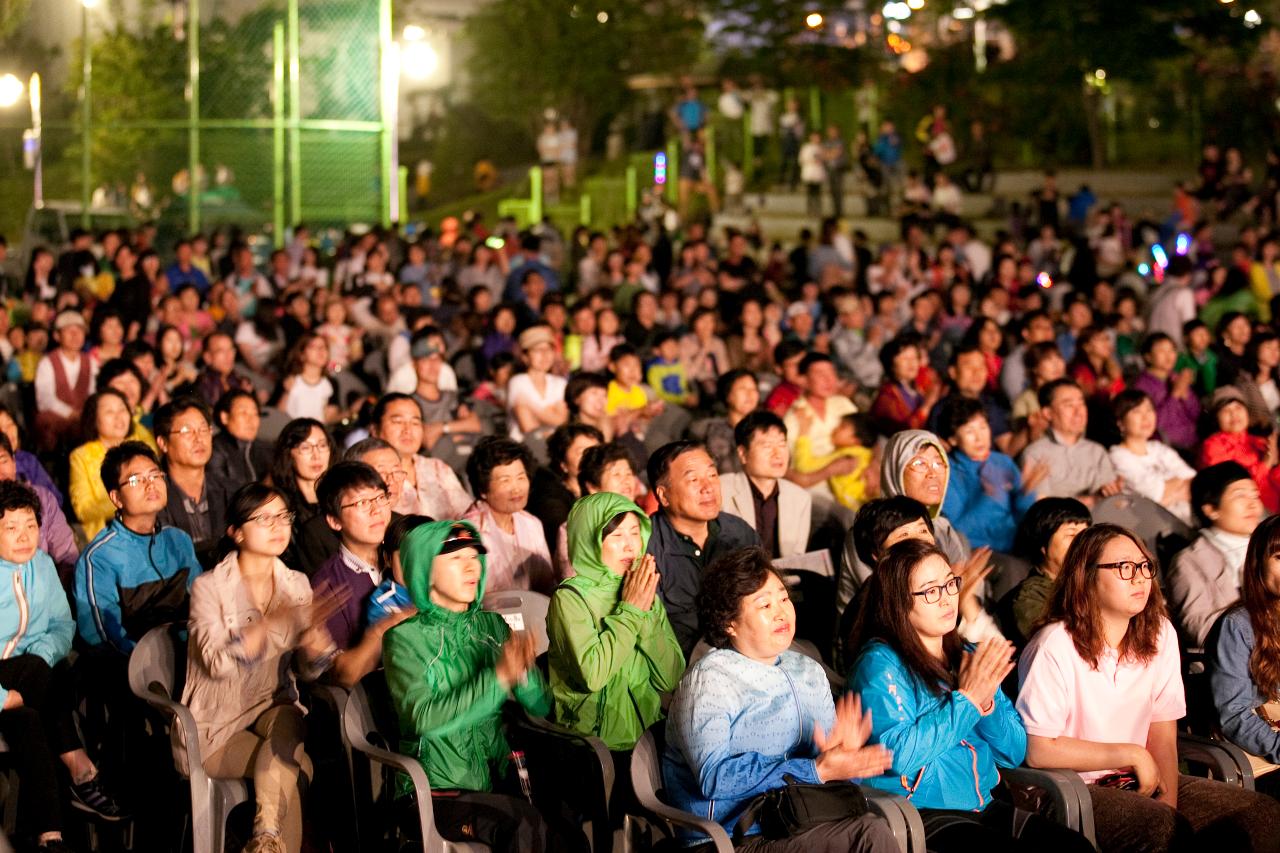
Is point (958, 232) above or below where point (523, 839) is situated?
above

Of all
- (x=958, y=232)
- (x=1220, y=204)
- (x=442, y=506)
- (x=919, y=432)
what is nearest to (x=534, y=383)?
(x=442, y=506)

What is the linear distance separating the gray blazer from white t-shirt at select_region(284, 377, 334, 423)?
4.74 m

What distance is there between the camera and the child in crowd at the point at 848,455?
7.54m

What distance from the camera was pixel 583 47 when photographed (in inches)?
1010

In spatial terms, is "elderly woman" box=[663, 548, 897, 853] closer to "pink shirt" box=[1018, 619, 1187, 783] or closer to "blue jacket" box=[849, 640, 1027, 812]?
"blue jacket" box=[849, 640, 1027, 812]

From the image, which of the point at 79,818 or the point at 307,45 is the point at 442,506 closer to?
the point at 79,818

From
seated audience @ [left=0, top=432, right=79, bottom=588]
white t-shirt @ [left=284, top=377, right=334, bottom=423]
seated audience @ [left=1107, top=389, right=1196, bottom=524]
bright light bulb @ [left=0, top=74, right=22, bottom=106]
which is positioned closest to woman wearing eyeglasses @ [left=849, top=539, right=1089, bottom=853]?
seated audience @ [left=0, top=432, right=79, bottom=588]

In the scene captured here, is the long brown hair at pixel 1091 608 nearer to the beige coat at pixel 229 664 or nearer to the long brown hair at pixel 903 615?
the long brown hair at pixel 903 615

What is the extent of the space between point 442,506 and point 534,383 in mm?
2184

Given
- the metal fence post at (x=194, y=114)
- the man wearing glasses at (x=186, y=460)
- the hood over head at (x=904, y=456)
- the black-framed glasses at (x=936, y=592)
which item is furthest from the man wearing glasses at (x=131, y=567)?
the metal fence post at (x=194, y=114)

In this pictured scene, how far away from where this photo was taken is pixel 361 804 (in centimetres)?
448

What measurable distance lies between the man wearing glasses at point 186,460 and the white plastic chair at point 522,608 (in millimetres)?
1730

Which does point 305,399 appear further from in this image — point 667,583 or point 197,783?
point 197,783

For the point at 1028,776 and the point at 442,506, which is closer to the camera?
the point at 1028,776
